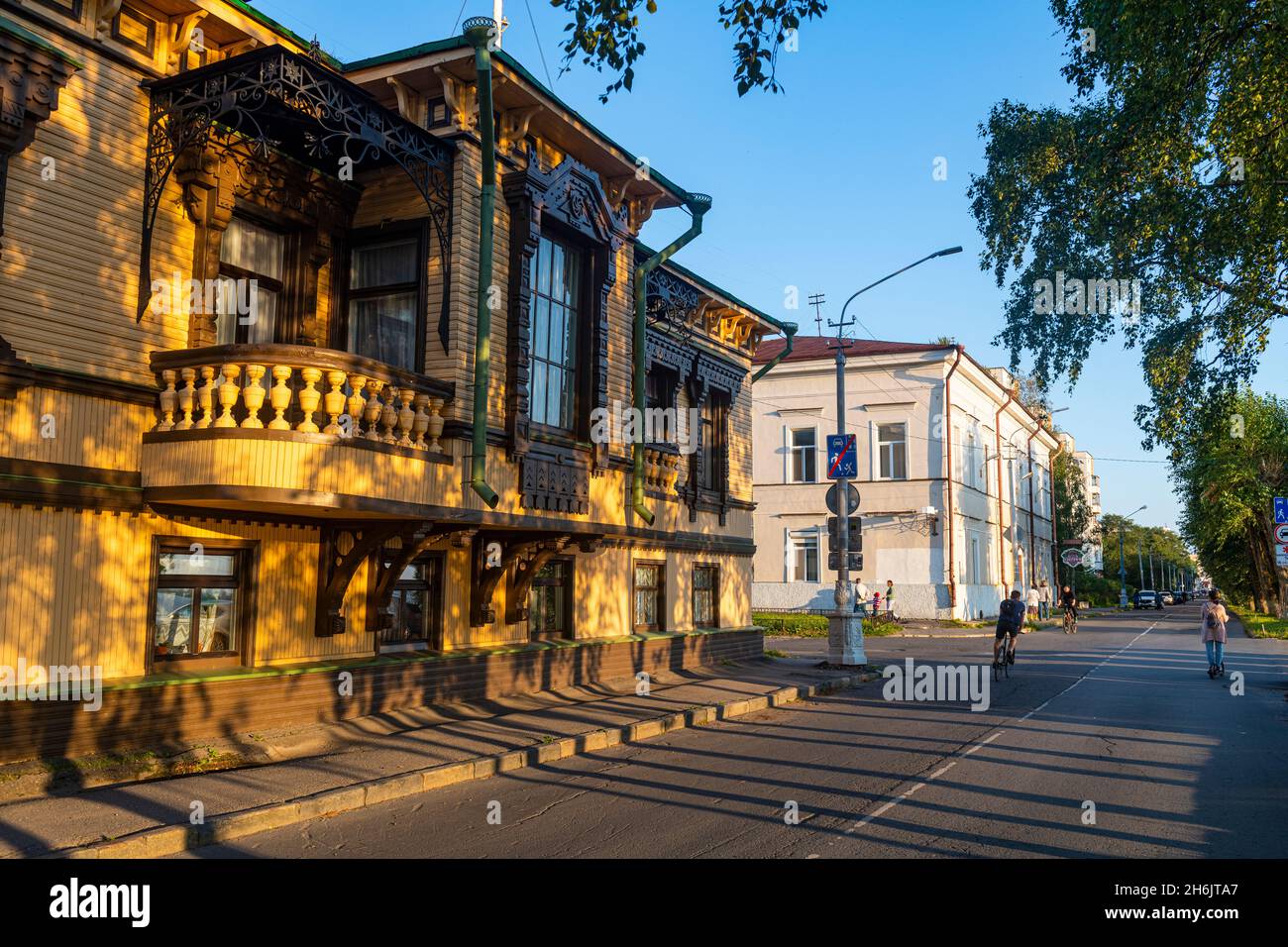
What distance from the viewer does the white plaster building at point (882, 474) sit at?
40.0m

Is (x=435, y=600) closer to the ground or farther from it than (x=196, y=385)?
Answer: closer to the ground

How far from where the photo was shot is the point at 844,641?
20.8m

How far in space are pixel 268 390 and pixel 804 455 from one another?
1362 inches

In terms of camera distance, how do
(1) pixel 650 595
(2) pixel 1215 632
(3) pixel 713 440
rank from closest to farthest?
(1) pixel 650 595, (2) pixel 1215 632, (3) pixel 713 440

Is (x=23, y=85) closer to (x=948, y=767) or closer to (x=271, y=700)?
(x=271, y=700)

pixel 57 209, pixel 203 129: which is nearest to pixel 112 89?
pixel 203 129

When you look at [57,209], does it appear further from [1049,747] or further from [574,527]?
[1049,747]

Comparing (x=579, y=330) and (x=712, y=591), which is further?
(x=712, y=591)

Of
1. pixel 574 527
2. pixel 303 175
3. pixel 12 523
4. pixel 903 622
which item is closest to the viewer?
pixel 12 523

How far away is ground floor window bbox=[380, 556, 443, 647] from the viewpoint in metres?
12.6

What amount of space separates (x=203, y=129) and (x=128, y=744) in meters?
6.14

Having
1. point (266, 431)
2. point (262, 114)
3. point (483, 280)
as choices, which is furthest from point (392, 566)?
point (262, 114)

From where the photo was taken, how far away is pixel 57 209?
30.0 ft

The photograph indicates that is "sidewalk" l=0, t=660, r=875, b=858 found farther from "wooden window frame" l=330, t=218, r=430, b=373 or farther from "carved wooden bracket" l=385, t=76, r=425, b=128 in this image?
"carved wooden bracket" l=385, t=76, r=425, b=128
